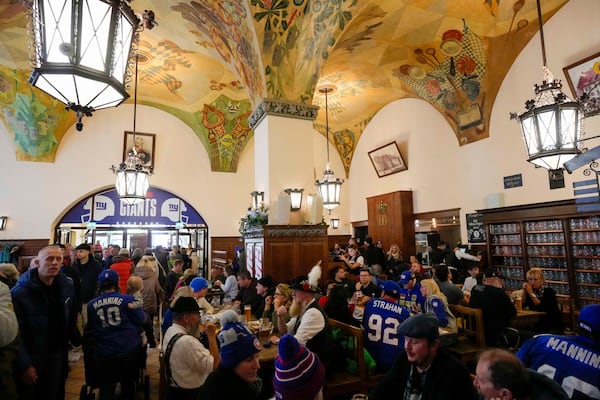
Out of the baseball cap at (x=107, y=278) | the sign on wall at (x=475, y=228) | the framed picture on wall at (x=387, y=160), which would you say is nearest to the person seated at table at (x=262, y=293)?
the baseball cap at (x=107, y=278)

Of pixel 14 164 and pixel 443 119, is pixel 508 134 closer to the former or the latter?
pixel 443 119

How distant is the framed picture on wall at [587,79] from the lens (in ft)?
20.0

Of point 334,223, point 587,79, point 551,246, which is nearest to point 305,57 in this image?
point 587,79

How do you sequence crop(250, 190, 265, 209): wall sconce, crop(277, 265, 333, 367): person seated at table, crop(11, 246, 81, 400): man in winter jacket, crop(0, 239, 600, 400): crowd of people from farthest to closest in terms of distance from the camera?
crop(250, 190, 265, 209): wall sconce < crop(277, 265, 333, 367): person seated at table < crop(11, 246, 81, 400): man in winter jacket < crop(0, 239, 600, 400): crowd of people

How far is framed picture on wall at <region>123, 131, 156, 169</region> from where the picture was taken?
11719mm

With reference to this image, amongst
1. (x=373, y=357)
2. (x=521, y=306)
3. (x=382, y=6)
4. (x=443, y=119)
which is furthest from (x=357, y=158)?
(x=373, y=357)

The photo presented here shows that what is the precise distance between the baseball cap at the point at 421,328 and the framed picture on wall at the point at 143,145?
11.6 metres

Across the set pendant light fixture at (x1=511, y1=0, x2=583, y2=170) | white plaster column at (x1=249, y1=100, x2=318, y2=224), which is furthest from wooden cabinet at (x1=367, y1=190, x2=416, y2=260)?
pendant light fixture at (x1=511, y1=0, x2=583, y2=170)

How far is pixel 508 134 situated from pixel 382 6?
404 cm

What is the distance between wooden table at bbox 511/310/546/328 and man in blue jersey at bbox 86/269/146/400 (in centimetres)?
446

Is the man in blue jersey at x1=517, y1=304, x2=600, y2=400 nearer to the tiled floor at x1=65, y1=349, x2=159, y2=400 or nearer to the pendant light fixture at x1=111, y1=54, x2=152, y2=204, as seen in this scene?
the tiled floor at x1=65, y1=349, x2=159, y2=400

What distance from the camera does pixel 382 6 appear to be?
6.66 metres

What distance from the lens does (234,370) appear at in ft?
5.49

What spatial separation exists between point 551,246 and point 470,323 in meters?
4.30
